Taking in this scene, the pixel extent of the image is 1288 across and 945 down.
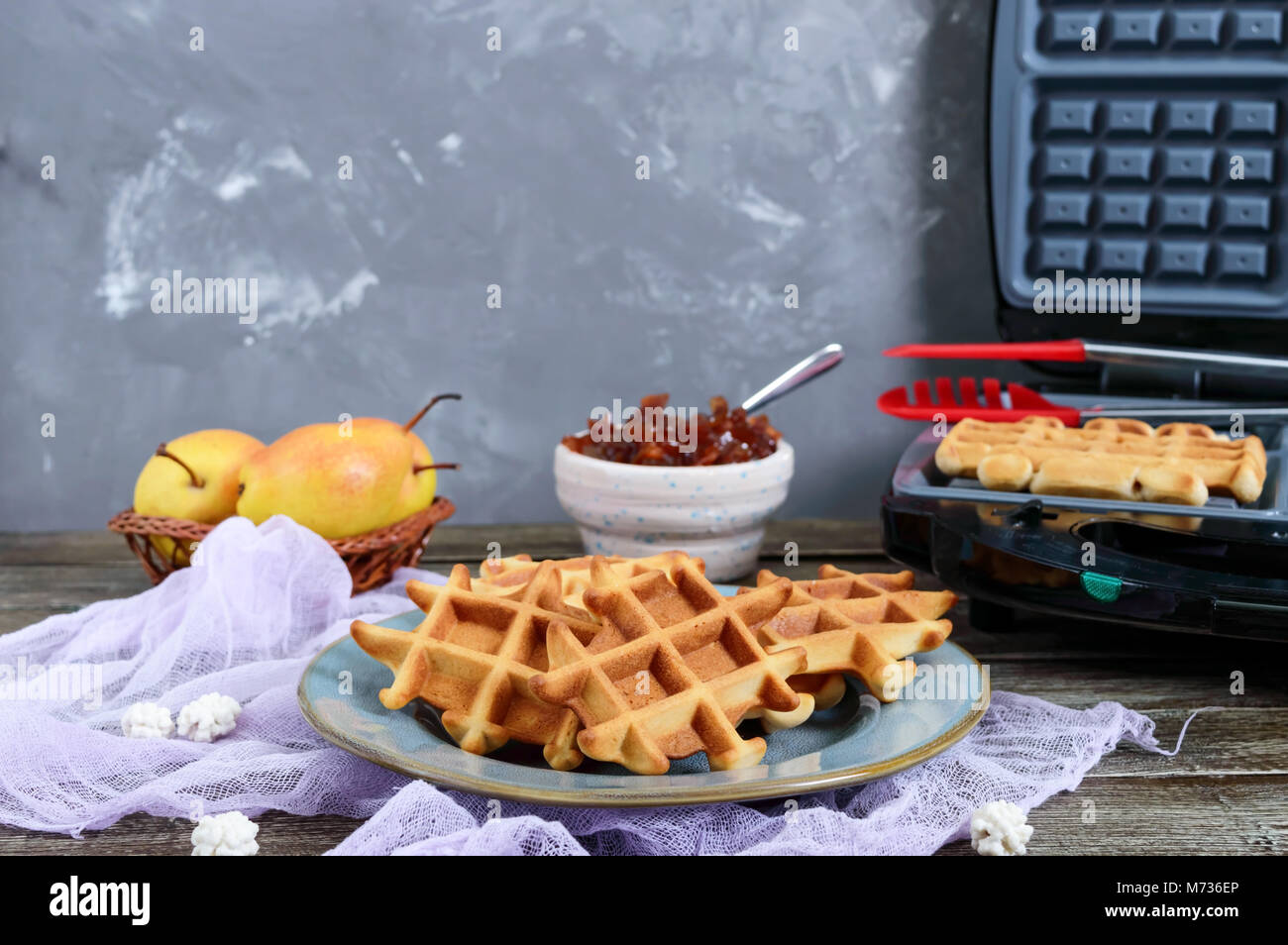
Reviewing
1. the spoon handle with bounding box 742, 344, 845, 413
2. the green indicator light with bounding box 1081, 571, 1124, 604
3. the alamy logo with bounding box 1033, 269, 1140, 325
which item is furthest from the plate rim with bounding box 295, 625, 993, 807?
the alamy logo with bounding box 1033, 269, 1140, 325

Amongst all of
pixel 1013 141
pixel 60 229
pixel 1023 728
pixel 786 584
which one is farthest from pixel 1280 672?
pixel 60 229

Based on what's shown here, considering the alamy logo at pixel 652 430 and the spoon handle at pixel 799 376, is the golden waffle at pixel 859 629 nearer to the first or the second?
the alamy logo at pixel 652 430

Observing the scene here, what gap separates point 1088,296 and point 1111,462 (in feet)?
1.66

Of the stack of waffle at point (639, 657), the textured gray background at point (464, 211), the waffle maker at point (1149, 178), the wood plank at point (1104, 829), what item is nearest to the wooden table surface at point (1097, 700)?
the wood plank at point (1104, 829)

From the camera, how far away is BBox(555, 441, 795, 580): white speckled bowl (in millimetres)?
1183

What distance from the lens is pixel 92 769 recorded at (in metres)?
0.75

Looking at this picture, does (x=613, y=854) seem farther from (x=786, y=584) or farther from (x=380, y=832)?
(x=786, y=584)

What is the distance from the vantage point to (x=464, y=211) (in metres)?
1.54

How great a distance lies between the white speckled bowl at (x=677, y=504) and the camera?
3.88ft

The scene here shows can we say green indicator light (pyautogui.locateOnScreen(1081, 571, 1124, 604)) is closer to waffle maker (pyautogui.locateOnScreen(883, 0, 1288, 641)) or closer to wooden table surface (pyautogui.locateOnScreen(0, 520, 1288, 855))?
wooden table surface (pyautogui.locateOnScreen(0, 520, 1288, 855))

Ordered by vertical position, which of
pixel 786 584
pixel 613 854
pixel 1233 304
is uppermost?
pixel 1233 304

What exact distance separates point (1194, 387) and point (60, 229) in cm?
145

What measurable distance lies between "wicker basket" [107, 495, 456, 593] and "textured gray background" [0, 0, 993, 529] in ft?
1.37
